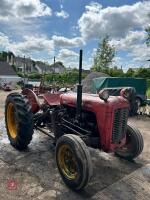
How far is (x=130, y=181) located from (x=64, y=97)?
2.05 m

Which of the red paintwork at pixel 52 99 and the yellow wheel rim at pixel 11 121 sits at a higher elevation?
the red paintwork at pixel 52 99

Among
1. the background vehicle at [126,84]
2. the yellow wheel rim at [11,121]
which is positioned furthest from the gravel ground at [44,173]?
the background vehicle at [126,84]

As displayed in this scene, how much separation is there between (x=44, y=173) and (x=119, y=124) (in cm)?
151

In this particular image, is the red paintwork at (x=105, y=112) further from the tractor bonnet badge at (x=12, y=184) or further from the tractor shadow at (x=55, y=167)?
the tractor bonnet badge at (x=12, y=184)

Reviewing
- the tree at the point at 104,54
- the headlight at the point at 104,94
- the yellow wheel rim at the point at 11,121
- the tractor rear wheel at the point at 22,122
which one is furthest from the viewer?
the tree at the point at 104,54

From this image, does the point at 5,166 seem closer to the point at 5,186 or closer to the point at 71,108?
the point at 5,186

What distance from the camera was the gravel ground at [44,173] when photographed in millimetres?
3734

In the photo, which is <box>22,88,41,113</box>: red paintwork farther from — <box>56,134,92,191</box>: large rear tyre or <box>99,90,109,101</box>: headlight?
<box>99,90,109,101</box>: headlight

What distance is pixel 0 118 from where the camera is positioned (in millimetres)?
9094

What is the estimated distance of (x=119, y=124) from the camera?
4.41 meters

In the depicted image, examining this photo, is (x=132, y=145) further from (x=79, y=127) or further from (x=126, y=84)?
(x=126, y=84)

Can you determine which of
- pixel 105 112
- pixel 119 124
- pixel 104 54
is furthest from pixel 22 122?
pixel 104 54

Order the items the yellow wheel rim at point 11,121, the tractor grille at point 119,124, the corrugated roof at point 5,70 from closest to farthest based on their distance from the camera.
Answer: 1. the tractor grille at point 119,124
2. the yellow wheel rim at point 11,121
3. the corrugated roof at point 5,70

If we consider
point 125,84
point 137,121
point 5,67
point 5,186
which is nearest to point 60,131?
point 5,186
